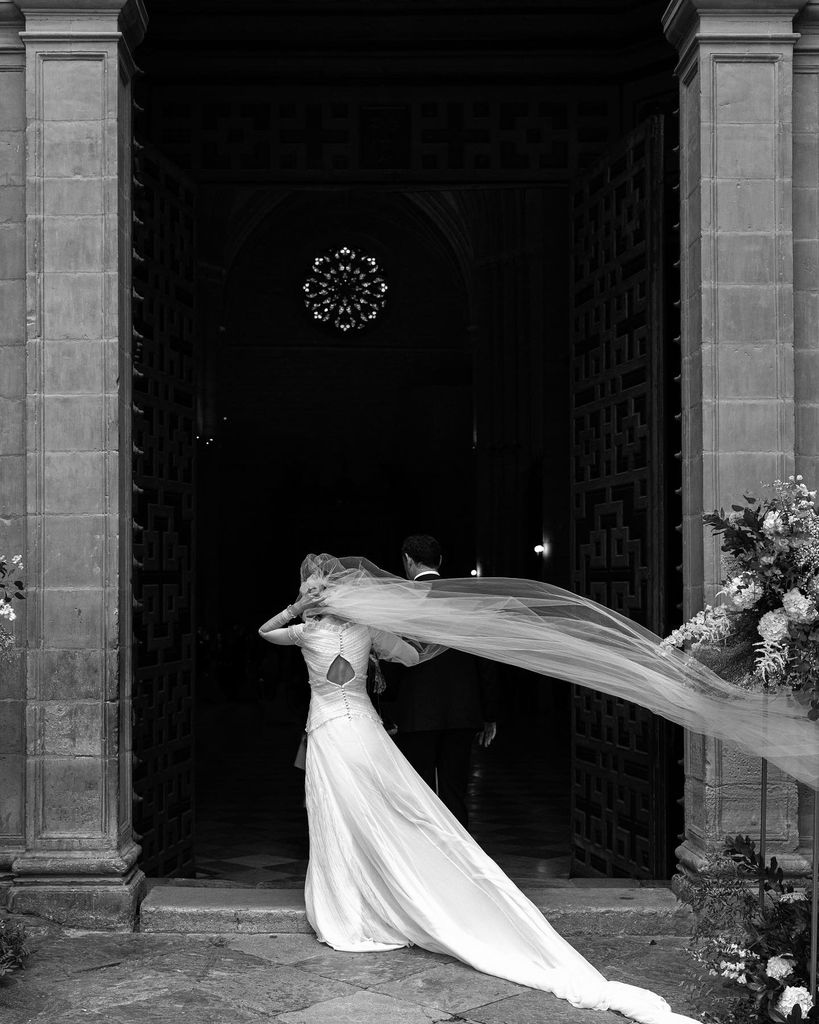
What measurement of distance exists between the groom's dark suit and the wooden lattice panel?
38.8 inches

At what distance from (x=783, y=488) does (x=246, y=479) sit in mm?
26727

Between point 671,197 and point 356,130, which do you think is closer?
point 671,197

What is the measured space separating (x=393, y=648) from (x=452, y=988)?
1785 mm

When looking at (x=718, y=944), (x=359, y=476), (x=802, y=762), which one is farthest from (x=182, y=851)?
(x=359, y=476)

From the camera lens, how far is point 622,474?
7801 millimetres

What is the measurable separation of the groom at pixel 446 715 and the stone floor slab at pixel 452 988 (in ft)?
5.45

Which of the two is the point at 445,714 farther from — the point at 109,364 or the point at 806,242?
the point at 806,242

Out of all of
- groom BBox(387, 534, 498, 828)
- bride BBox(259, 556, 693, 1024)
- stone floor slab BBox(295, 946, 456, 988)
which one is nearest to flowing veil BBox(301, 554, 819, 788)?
bride BBox(259, 556, 693, 1024)

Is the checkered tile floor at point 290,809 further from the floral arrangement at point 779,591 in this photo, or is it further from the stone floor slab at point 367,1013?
the floral arrangement at point 779,591

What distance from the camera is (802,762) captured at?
170 inches

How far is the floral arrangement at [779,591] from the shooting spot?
4273mm

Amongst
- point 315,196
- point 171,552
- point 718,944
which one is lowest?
point 718,944

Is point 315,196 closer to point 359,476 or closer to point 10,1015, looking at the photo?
point 359,476

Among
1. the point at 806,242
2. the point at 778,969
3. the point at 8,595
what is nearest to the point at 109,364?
the point at 8,595
